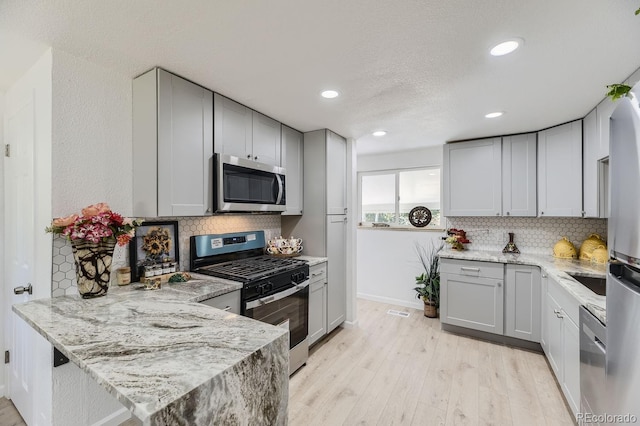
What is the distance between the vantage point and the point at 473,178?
3.52m

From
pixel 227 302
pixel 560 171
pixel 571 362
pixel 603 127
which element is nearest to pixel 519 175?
pixel 560 171

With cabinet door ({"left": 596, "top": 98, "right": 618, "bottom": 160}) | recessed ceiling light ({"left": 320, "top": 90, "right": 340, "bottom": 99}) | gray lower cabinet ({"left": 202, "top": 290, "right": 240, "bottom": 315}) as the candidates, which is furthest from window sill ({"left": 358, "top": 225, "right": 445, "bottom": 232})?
gray lower cabinet ({"left": 202, "top": 290, "right": 240, "bottom": 315})

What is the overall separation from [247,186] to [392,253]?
2.72 m

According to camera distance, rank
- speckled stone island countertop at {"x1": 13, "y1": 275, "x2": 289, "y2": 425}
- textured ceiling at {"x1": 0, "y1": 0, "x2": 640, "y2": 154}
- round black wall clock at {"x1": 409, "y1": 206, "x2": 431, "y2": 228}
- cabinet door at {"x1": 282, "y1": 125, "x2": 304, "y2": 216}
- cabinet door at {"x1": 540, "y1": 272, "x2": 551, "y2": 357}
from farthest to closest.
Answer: round black wall clock at {"x1": 409, "y1": 206, "x2": 431, "y2": 228} < cabinet door at {"x1": 282, "y1": 125, "x2": 304, "y2": 216} < cabinet door at {"x1": 540, "y1": 272, "x2": 551, "y2": 357} < textured ceiling at {"x1": 0, "y1": 0, "x2": 640, "y2": 154} < speckled stone island countertop at {"x1": 13, "y1": 275, "x2": 289, "y2": 425}

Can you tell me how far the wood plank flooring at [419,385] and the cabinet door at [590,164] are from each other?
153cm

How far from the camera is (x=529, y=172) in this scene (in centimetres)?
322

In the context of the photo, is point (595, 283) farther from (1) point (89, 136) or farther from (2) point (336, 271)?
(1) point (89, 136)

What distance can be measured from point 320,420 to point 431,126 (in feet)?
9.31

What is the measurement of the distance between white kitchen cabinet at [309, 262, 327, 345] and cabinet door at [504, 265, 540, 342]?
75.3 inches

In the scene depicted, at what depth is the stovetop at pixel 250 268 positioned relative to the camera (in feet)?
7.06

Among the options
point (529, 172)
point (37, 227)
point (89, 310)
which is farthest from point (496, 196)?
point (37, 227)

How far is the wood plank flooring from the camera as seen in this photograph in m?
1.97

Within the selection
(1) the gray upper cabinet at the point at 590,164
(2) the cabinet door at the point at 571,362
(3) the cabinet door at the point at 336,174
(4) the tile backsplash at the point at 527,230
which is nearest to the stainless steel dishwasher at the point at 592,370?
(2) the cabinet door at the point at 571,362

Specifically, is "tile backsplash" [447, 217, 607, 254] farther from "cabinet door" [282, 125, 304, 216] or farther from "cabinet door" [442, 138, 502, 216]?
"cabinet door" [282, 125, 304, 216]
